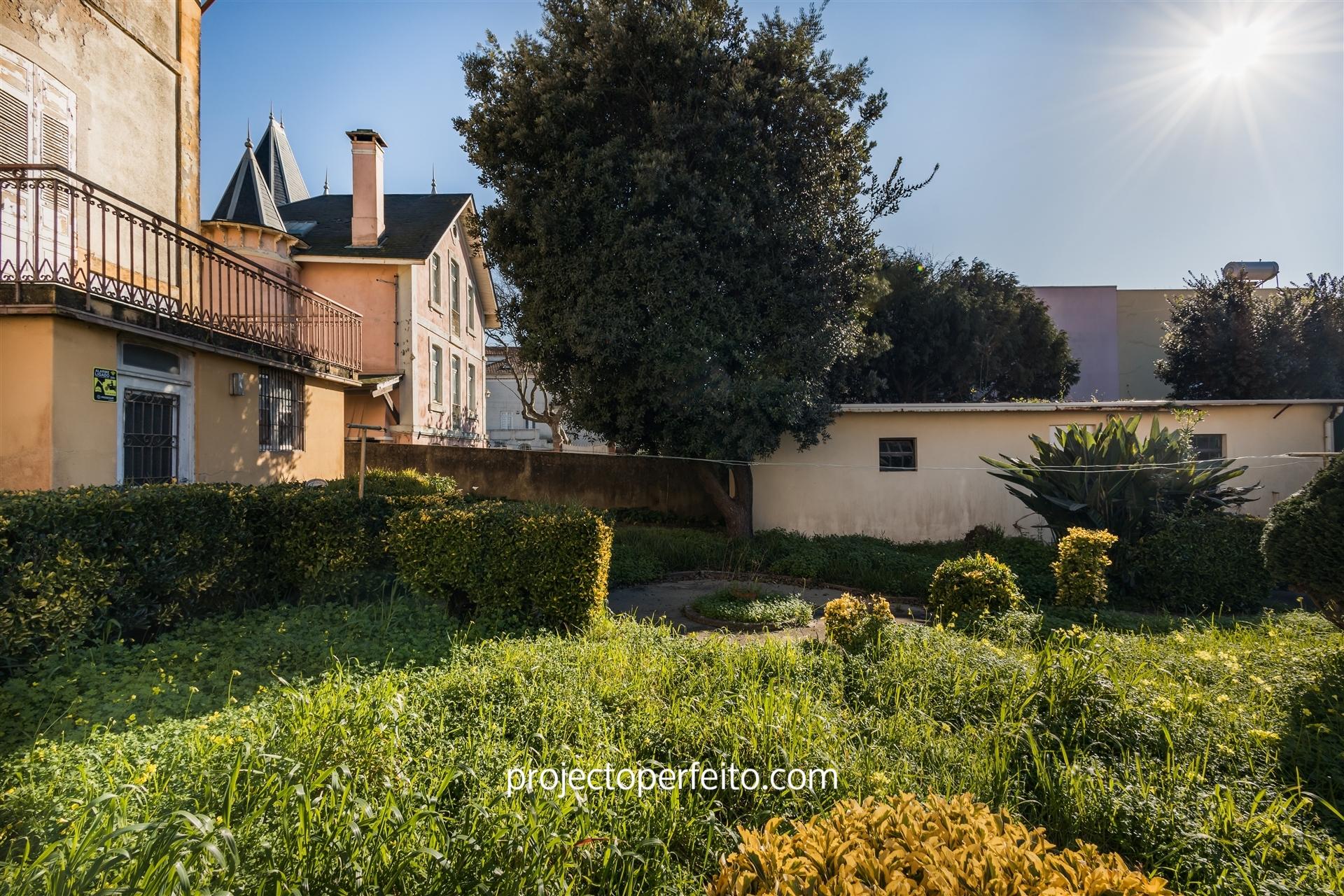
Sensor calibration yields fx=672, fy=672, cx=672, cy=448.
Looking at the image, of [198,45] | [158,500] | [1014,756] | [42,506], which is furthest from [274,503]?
[198,45]

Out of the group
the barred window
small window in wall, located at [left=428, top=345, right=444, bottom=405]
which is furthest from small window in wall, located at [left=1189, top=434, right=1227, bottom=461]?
small window in wall, located at [left=428, top=345, right=444, bottom=405]

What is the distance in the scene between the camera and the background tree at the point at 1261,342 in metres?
19.4

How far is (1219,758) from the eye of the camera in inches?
138

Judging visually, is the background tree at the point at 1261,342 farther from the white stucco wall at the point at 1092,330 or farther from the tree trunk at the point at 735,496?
the tree trunk at the point at 735,496

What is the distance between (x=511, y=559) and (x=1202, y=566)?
8.73m

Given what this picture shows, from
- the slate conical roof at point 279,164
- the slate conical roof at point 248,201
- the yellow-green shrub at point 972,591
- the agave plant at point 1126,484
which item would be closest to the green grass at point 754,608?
the yellow-green shrub at point 972,591

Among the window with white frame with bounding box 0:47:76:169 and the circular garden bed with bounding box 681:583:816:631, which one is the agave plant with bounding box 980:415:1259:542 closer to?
the circular garden bed with bounding box 681:583:816:631

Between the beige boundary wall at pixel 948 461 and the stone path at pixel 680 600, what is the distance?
11.4 ft

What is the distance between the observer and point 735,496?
1401 cm

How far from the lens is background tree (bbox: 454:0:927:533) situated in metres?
10.8

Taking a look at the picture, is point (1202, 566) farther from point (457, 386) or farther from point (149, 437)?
point (457, 386)

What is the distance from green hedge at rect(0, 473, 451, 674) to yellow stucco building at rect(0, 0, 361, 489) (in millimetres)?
1485

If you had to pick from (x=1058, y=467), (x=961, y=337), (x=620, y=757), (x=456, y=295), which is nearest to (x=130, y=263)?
(x=620, y=757)

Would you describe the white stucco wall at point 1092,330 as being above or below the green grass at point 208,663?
above
